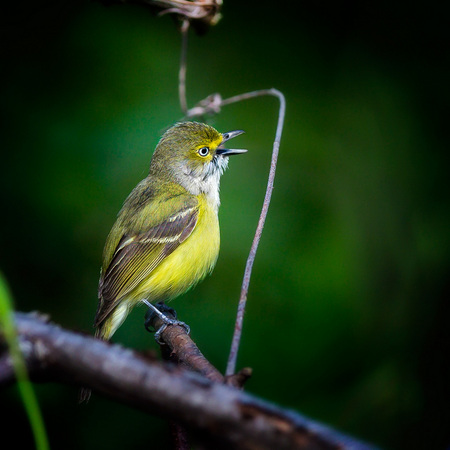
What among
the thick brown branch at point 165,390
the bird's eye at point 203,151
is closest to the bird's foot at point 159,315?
the bird's eye at point 203,151

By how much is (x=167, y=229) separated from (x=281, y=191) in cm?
77

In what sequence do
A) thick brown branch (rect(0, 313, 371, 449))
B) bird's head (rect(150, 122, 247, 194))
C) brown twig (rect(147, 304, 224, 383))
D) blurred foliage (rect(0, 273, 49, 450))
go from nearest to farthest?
blurred foliage (rect(0, 273, 49, 450)), thick brown branch (rect(0, 313, 371, 449)), brown twig (rect(147, 304, 224, 383)), bird's head (rect(150, 122, 247, 194))

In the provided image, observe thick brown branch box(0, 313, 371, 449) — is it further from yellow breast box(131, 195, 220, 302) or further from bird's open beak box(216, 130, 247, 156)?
bird's open beak box(216, 130, 247, 156)

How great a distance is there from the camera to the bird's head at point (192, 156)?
13.1 feet

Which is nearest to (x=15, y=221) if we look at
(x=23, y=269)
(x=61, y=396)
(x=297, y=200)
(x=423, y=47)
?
(x=23, y=269)

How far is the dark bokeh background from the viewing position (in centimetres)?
346

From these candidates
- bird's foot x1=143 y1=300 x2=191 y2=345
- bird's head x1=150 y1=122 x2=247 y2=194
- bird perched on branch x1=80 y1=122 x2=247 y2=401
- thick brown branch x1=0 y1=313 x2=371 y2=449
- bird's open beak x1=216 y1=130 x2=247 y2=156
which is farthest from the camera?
bird's head x1=150 y1=122 x2=247 y2=194

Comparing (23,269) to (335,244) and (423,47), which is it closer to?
(335,244)

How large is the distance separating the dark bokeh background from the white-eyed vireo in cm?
14

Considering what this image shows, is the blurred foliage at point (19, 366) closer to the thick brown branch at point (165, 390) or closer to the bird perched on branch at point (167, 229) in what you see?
the thick brown branch at point (165, 390)

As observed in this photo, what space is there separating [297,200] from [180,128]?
95cm

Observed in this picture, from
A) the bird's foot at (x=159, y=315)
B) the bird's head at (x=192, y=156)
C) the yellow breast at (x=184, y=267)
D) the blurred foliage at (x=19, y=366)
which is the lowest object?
the blurred foliage at (x=19, y=366)

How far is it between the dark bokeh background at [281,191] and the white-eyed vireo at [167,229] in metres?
0.14

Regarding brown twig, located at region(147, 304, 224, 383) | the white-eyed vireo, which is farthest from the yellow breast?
brown twig, located at region(147, 304, 224, 383)
